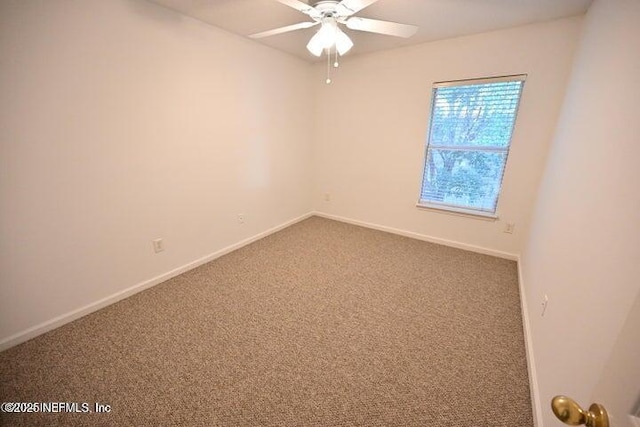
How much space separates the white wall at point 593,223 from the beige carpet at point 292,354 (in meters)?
0.35

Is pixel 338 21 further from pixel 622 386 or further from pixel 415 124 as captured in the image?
pixel 622 386

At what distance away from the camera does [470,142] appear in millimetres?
2859

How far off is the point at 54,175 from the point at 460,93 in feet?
11.7

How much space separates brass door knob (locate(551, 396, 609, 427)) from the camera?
0.45 metres

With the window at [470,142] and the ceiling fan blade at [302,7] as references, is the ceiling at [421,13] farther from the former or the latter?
the window at [470,142]

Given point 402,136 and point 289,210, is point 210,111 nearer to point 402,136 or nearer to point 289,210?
point 289,210

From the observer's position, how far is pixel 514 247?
2.83 m

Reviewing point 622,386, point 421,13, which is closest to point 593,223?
point 622,386

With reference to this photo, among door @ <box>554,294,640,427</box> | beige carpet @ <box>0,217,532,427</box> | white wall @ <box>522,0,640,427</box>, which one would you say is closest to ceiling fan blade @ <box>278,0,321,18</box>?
white wall @ <box>522,0,640,427</box>

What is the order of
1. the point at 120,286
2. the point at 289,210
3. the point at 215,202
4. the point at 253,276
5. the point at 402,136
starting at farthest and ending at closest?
1. the point at 289,210
2. the point at 402,136
3. the point at 215,202
4. the point at 253,276
5. the point at 120,286

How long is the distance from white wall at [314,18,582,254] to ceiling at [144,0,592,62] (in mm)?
210

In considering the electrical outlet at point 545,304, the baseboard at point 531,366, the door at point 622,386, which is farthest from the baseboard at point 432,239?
the door at point 622,386

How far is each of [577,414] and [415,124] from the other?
10.0ft

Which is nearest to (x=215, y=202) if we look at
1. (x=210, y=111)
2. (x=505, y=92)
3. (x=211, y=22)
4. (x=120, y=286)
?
(x=210, y=111)
